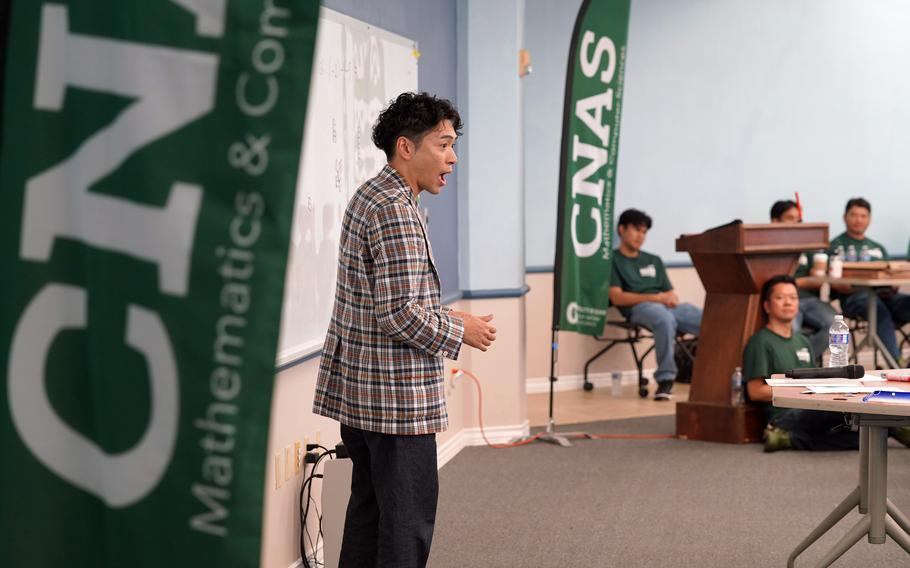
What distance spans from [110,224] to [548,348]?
6864 millimetres

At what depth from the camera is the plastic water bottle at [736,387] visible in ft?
18.3

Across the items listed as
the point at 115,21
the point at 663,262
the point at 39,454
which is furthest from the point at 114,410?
the point at 663,262

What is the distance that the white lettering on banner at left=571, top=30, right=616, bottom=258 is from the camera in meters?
5.35

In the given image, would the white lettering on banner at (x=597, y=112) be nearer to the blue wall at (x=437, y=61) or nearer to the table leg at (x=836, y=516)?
the blue wall at (x=437, y=61)

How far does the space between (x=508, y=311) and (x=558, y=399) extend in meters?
1.75

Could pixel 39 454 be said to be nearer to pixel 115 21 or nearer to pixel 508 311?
pixel 115 21

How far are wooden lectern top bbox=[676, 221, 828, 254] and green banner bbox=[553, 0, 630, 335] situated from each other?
23.0 inches

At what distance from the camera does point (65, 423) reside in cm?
91

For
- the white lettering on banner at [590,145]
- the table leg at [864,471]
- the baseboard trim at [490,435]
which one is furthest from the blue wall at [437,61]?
the table leg at [864,471]

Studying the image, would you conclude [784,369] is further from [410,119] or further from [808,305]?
[410,119]

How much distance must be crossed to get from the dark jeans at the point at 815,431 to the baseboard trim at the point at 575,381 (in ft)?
7.57

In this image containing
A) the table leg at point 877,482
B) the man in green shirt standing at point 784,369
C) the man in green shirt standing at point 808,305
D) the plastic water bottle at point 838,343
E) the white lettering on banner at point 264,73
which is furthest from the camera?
the man in green shirt standing at point 808,305

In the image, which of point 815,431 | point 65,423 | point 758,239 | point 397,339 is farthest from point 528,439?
point 65,423

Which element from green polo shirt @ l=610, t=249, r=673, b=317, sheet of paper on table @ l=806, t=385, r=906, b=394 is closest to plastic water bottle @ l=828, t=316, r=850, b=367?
sheet of paper on table @ l=806, t=385, r=906, b=394
